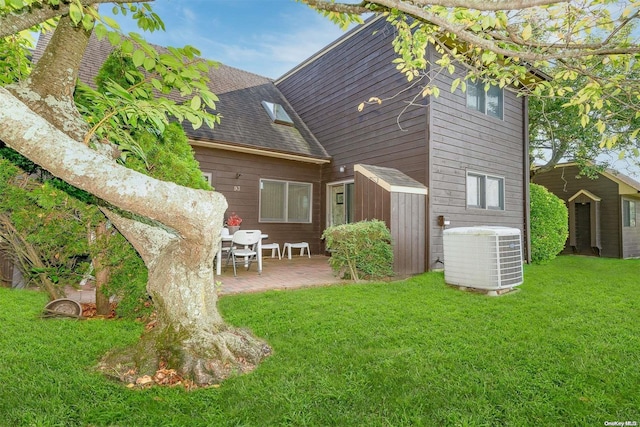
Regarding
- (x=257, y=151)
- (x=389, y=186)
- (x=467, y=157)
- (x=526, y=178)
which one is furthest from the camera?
(x=526, y=178)

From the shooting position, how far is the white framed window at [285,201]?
8.99 meters

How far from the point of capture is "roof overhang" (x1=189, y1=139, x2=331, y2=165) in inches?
307

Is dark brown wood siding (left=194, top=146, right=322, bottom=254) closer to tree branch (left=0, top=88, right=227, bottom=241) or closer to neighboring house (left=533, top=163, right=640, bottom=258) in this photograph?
tree branch (left=0, top=88, right=227, bottom=241)

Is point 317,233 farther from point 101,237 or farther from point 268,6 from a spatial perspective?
point 101,237

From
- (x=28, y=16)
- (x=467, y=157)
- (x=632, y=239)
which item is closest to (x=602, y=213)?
(x=632, y=239)

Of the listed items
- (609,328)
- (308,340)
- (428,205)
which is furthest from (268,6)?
(609,328)

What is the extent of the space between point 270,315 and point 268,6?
556 cm

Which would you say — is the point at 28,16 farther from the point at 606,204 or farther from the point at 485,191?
the point at 606,204

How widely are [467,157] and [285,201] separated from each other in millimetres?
4585

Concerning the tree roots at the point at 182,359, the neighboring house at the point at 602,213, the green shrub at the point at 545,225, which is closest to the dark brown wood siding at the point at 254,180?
the green shrub at the point at 545,225

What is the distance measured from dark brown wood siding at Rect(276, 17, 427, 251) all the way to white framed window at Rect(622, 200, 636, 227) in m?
10.6

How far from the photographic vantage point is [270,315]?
3.65m

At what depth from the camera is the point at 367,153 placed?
838cm

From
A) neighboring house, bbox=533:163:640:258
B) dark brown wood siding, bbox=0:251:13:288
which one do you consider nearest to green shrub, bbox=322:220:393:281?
dark brown wood siding, bbox=0:251:13:288
